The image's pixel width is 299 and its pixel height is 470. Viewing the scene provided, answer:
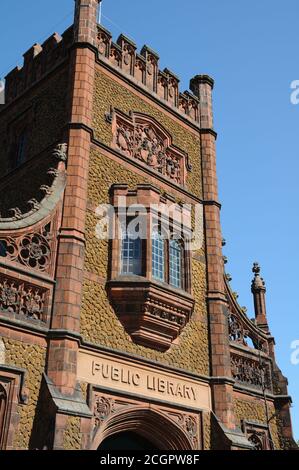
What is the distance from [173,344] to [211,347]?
55.4 inches

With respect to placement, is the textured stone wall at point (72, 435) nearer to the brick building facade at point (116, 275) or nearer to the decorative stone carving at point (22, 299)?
the brick building facade at point (116, 275)

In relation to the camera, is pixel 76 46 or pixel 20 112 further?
pixel 20 112

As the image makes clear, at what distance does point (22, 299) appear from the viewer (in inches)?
482

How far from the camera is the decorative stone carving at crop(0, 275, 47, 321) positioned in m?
11.9

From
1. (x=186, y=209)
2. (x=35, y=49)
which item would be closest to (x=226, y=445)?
(x=186, y=209)

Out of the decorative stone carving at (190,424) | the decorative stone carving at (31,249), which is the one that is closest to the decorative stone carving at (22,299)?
the decorative stone carving at (31,249)

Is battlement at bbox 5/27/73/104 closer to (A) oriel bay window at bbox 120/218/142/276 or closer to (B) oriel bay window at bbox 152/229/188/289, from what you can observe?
(A) oriel bay window at bbox 120/218/142/276

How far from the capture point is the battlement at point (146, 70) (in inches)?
680

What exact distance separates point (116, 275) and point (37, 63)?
7.90 metres

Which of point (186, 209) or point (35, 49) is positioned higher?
point (35, 49)

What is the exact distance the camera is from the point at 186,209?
17.4 meters

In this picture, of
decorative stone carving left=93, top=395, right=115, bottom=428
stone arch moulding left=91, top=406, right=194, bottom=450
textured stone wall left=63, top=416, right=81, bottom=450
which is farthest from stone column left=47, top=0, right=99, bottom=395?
stone arch moulding left=91, top=406, right=194, bottom=450

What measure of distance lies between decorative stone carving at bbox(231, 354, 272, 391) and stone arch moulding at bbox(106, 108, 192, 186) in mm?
5586

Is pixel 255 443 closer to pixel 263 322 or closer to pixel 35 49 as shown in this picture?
pixel 263 322
